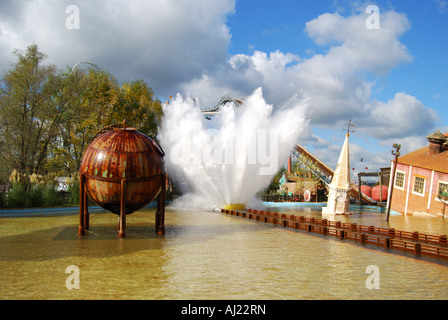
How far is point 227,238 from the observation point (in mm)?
17141

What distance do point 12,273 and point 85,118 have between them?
3149 cm

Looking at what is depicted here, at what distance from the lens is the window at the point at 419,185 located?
1293 inches

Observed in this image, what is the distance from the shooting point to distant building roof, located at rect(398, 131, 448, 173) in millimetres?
31781

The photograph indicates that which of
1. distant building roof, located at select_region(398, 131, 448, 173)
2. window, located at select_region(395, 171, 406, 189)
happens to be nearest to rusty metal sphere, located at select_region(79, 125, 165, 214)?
distant building roof, located at select_region(398, 131, 448, 173)

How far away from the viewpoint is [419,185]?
109 ft

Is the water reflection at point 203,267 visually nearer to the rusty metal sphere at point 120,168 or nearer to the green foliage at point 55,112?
the rusty metal sphere at point 120,168

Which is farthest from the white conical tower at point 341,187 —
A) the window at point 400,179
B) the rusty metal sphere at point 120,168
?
the rusty metal sphere at point 120,168

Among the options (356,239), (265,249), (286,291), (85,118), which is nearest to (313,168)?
(85,118)

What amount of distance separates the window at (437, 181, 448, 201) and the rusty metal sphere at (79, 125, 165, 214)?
2582 cm

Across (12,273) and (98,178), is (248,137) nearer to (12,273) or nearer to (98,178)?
(98,178)

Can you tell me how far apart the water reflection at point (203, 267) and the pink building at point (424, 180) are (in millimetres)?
19055

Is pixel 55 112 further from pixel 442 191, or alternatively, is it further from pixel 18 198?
pixel 442 191

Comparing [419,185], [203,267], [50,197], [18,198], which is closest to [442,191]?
[419,185]
